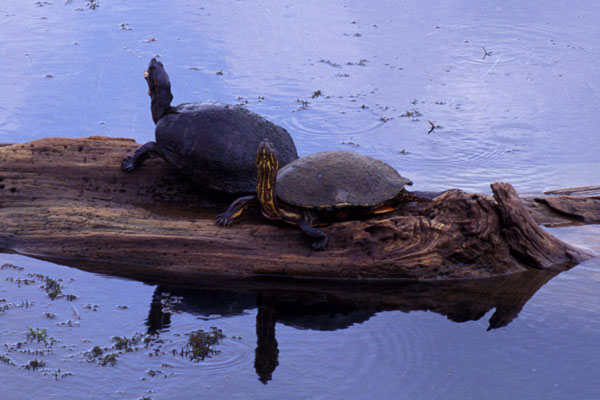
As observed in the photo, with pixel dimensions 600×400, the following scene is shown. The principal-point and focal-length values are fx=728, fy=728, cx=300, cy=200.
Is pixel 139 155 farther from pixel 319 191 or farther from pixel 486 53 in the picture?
pixel 486 53

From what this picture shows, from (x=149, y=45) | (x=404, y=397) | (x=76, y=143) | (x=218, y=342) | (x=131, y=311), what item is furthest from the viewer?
(x=149, y=45)

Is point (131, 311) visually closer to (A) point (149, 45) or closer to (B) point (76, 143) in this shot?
(B) point (76, 143)

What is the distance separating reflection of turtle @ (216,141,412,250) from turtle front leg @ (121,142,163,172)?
3.04 ft

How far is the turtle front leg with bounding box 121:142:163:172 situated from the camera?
224 inches

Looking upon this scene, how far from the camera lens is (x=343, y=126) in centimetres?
826

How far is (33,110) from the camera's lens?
8.47 meters

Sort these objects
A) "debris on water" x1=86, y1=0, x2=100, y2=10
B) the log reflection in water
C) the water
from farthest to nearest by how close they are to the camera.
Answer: "debris on water" x1=86, y1=0, x2=100, y2=10
the log reflection in water
the water

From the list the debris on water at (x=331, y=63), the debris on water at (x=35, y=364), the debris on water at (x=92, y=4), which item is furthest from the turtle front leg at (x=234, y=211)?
the debris on water at (x=92, y=4)

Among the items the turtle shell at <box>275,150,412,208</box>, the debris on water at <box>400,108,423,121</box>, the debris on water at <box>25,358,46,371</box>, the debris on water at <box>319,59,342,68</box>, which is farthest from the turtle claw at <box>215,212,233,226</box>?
the debris on water at <box>319,59,342,68</box>

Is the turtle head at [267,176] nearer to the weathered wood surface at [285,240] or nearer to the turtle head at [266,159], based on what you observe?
the turtle head at [266,159]

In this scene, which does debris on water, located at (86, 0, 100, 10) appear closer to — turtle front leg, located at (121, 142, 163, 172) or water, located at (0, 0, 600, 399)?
water, located at (0, 0, 600, 399)

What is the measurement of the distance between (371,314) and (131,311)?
1.49 meters

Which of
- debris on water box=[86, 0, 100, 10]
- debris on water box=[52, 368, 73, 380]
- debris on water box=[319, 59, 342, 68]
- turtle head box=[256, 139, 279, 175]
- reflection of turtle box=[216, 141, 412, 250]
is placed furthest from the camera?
debris on water box=[86, 0, 100, 10]

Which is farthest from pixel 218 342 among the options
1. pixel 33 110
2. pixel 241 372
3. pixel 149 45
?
pixel 149 45
